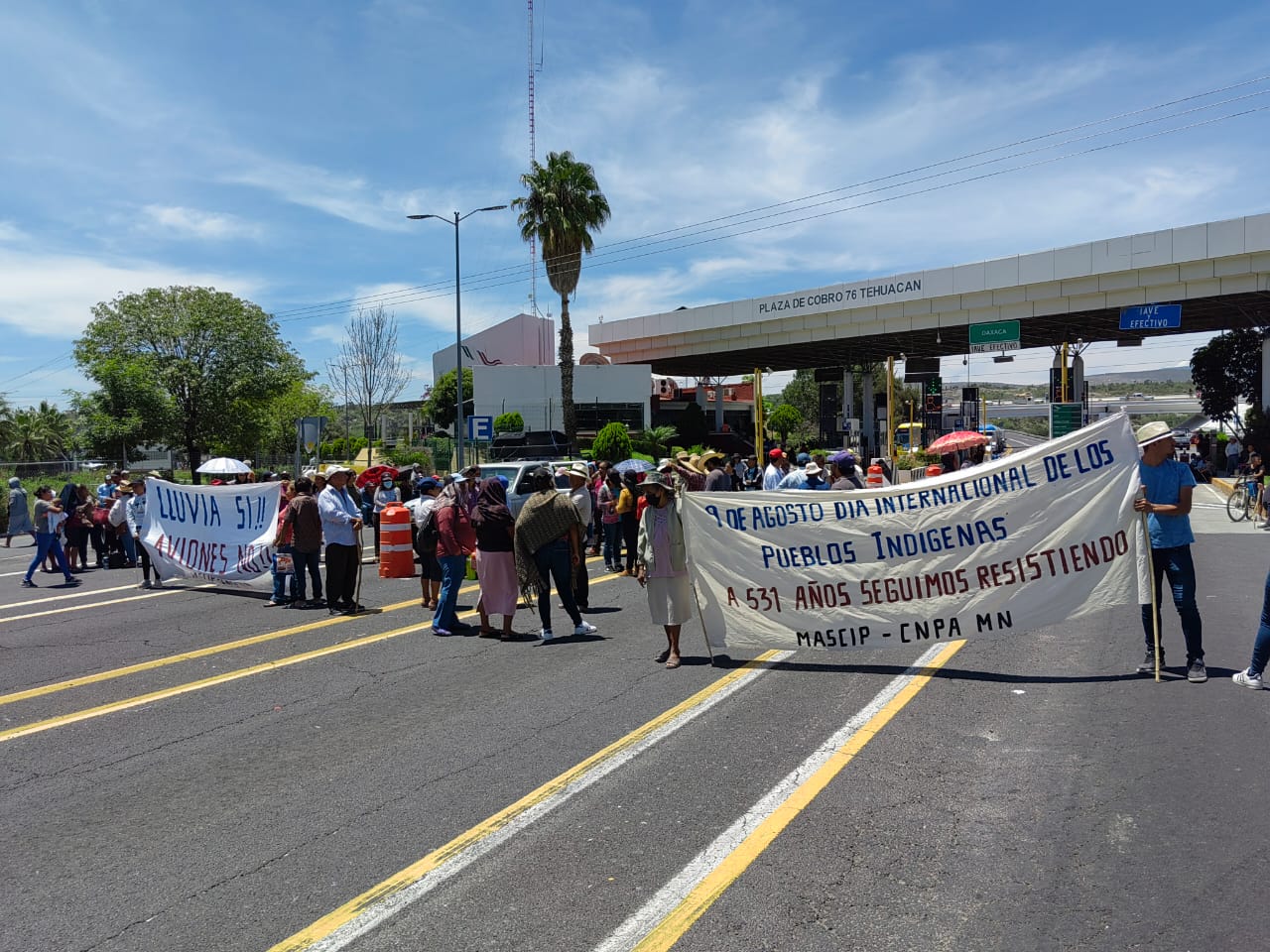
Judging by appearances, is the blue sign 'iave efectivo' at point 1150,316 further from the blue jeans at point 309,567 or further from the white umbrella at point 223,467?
the blue jeans at point 309,567

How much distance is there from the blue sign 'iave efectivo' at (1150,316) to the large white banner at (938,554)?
28.7 m

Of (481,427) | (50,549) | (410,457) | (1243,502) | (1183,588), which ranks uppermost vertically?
(481,427)

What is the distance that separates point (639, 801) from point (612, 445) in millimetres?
36276

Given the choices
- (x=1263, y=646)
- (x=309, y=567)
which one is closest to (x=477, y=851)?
(x=1263, y=646)

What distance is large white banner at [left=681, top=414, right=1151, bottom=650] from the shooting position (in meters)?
7.30

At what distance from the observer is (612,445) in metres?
41.1

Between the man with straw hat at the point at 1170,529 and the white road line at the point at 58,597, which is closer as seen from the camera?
the man with straw hat at the point at 1170,529

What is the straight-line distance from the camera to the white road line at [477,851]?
376cm

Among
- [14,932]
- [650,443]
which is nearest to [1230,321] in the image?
[650,443]

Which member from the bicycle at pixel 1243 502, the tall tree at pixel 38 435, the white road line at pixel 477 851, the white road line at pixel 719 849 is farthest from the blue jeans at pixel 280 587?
the tall tree at pixel 38 435

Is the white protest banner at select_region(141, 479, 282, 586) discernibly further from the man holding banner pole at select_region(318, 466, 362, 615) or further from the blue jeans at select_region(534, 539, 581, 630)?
the blue jeans at select_region(534, 539, 581, 630)

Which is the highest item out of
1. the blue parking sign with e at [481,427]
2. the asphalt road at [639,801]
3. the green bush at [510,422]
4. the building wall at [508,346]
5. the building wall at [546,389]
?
the building wall at [508,346]

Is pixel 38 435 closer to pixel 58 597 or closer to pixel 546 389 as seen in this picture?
pixel 546 389

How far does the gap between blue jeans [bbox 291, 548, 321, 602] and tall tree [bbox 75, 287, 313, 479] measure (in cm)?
3089
